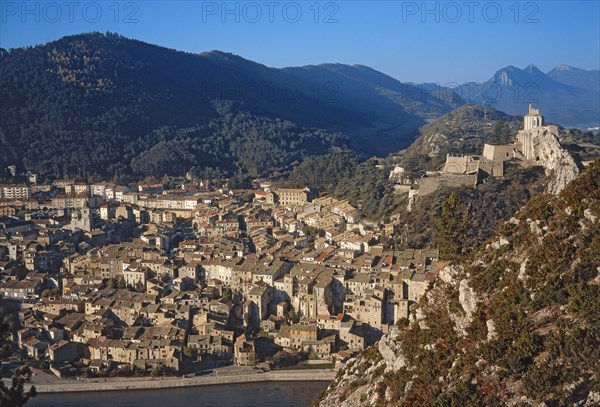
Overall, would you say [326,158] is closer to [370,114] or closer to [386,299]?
[386,299]

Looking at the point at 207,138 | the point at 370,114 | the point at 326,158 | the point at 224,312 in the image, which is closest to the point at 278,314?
the point at 224,312

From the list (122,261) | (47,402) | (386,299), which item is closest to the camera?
(47,402)

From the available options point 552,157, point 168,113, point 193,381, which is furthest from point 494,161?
point 168,113

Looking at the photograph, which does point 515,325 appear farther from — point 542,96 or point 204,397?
point 542,96

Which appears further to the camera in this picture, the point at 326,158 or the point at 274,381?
the point at 326,158

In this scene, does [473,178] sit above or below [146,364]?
above

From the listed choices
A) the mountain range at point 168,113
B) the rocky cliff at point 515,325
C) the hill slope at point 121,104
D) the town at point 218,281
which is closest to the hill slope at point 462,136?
the town at point 218,281

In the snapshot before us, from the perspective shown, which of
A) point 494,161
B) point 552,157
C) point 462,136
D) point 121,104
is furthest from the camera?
point 121,104
